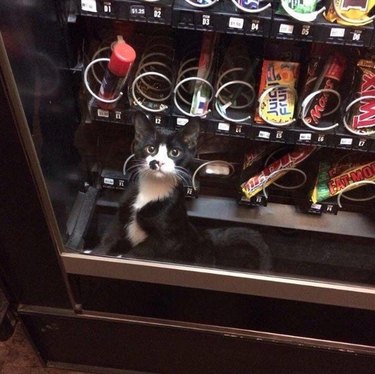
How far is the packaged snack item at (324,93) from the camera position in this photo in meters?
1.04

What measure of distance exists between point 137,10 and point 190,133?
29cm

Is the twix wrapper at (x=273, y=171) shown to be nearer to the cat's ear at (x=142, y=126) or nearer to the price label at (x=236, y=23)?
the cat's ear at (x=142, y=126)

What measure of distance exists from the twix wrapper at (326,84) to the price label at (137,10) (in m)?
0.38

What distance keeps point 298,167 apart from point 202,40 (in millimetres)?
407

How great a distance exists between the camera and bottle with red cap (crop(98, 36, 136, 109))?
0.95 m

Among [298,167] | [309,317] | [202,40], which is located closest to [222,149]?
[298,167]

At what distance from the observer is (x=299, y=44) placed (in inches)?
41.4

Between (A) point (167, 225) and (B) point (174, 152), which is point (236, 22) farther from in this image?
(A) point (167, 225)

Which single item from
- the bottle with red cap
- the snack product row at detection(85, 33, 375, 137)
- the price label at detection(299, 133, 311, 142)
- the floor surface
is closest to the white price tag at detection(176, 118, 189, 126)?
the snack product row at detection(85, 33, 375, 137)

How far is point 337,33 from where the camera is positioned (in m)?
0.90

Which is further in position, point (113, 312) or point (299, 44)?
point (113, 312)

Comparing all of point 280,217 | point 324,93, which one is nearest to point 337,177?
point 280,217

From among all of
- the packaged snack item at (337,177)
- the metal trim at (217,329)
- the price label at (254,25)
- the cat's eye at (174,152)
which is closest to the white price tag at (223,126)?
the cat's eye at (174,152)

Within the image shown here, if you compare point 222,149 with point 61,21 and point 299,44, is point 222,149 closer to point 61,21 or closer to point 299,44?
point 299,44
